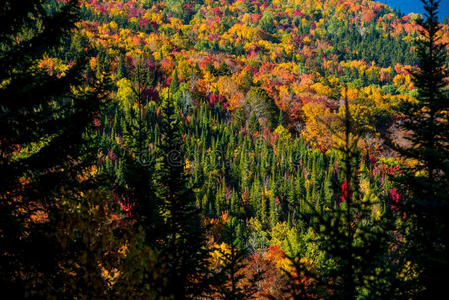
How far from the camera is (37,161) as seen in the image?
6.55 metres

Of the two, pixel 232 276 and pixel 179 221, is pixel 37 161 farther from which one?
pixel 232 276

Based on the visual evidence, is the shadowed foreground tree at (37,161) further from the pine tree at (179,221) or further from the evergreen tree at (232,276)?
the evergreen tree at (232,276)

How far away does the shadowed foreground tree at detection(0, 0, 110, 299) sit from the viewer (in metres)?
5.96

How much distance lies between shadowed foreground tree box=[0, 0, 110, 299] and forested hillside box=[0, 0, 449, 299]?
0.05 m

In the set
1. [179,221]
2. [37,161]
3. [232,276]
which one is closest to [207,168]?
[232,276]

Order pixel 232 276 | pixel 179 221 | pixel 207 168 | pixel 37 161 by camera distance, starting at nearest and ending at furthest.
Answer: pixel 37 161
pixel 179 221
pixel 232 276
pixel 207 168

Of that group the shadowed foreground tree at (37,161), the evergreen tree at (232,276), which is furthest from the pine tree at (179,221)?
the shadowed foreground tree at (37,161)

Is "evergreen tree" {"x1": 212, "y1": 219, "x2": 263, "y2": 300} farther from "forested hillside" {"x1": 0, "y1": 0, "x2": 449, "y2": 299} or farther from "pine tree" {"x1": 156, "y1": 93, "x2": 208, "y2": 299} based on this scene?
"pine tree" {"x1": 156, "y1": 93, "x2": 208, "y2": 299}

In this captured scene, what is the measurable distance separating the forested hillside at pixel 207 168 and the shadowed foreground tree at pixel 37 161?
0.05 m

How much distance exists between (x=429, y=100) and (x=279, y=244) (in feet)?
162

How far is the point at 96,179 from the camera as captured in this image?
759cm

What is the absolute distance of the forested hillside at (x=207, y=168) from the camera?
6.07m

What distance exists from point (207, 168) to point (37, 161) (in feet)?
228

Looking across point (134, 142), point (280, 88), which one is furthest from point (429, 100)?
point (280, 88)
